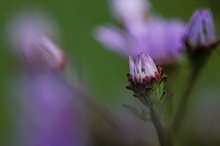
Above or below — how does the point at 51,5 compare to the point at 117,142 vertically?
above

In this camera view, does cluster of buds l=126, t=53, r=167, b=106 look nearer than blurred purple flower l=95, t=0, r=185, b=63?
Yes

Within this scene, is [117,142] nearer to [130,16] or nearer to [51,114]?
[51,114]

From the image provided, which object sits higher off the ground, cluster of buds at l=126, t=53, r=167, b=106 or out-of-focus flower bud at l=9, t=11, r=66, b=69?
out-of-focus flower bud at l=9, t=11, r=66, b=69

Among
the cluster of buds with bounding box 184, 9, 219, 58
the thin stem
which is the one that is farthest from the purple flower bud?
the thin stem

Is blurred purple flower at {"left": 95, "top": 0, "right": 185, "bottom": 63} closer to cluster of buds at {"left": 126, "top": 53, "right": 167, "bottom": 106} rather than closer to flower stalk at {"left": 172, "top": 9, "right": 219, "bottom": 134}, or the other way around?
flower stalk at {"left": 172, "top": 9, "right": 219, "bottom": 134}

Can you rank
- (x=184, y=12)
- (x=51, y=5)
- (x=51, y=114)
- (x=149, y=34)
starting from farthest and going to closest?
(x=51, y=5), (x=184, y=12), (x=149, y=34), (x=51, y=114)

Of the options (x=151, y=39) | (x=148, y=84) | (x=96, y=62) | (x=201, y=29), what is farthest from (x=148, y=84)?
(x=96, y=62)

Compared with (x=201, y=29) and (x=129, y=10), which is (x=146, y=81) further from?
(x=129, y=10)

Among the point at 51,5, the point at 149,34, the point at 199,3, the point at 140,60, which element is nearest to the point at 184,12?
the point at 199,3
